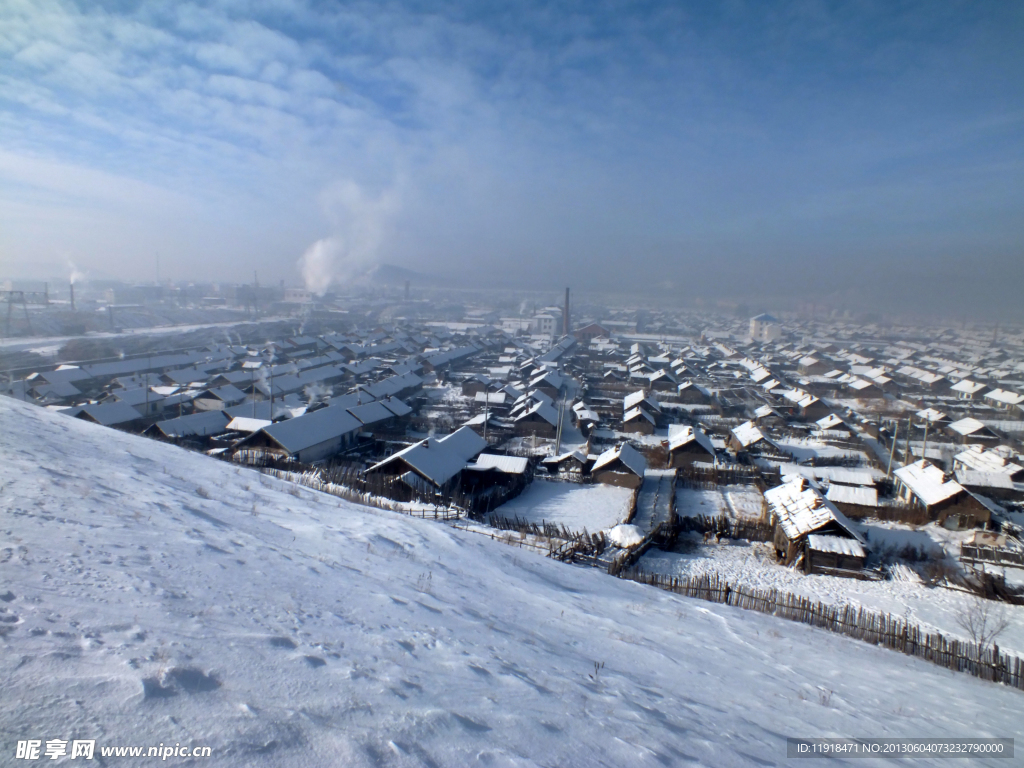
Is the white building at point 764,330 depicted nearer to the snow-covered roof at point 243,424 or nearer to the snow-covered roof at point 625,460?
the snow-covered roof at point 625,460

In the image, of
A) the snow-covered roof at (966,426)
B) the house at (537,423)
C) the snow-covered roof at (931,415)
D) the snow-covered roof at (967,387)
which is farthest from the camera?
the snow-covered roof at (967,387)

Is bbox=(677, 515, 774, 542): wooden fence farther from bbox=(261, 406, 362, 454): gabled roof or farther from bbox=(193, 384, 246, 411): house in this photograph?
bbox=(193, 384, 246, 411): house

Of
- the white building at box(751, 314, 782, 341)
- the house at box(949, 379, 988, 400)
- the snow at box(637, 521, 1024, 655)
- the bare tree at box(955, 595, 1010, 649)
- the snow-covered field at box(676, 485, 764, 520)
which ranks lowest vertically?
the snow-covered field at box(676, 485, 764, 520)

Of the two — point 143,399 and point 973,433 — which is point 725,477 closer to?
point 973,433

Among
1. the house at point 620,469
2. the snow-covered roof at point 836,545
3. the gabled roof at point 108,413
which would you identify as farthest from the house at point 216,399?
the snow-covered roof at point 836,545

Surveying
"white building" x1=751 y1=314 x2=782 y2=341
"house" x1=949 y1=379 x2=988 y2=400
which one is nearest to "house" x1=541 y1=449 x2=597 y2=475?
"house" x1=949 y1=379 x2=988 y2=400

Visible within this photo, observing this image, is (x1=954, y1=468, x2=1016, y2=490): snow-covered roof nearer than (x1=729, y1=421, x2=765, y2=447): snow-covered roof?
Yes

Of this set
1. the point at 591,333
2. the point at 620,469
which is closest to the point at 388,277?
the point at 591,333
